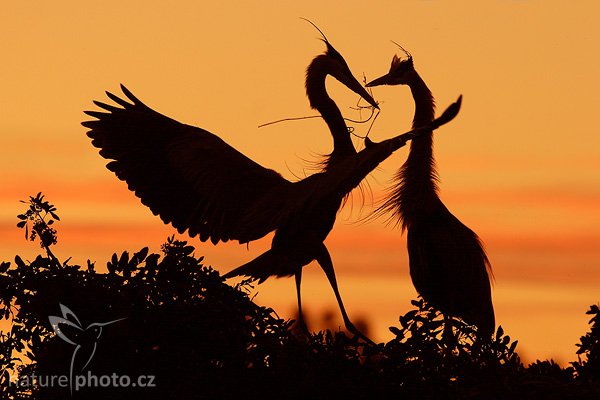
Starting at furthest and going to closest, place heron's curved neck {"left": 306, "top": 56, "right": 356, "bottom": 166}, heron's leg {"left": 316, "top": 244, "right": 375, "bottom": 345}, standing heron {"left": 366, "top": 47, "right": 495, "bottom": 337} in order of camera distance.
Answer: standing heron {"left": 366, "top": 47, "right": 495, "bottom": 337} < heron's curved neck {"left": 306, "top": 56, "right": 356, "bottom": 166} < heron's leg {"left": 316, "top": 244, "right": 375, "bottom": 345}

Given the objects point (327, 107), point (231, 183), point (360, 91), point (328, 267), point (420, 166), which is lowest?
point (328, 267)

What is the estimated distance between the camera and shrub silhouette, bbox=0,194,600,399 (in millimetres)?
5844

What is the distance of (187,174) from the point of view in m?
9.41

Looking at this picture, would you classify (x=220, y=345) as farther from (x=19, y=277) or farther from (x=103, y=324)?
(x=19, y=277)

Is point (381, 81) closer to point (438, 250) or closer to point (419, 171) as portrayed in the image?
point (419, 171)

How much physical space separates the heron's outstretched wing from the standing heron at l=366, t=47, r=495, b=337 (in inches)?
67.0

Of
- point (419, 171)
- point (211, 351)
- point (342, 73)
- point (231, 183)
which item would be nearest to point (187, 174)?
point (231, 183)

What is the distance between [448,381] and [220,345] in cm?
129

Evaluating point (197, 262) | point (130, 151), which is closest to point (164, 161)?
point (130, 151)

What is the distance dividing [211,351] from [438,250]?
4.36 metres

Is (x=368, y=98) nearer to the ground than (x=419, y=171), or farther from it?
farther from it

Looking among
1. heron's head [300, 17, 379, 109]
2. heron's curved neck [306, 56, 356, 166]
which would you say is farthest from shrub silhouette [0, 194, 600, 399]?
heron's head [300, 17, 379, 109]

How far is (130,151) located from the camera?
9.84 m

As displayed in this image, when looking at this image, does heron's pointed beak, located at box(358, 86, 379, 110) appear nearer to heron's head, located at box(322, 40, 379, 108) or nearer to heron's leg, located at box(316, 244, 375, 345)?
heron's head, located at box(322, 40, 379, 108)
